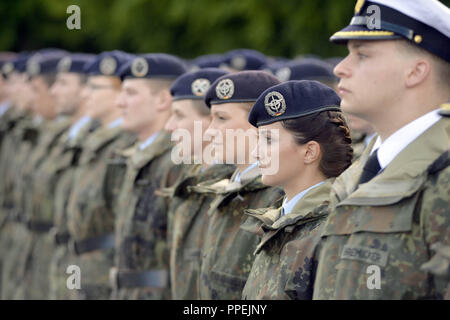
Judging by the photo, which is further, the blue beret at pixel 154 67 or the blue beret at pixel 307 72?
the blue beret at pixel 307 72

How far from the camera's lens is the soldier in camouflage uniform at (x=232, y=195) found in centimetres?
413

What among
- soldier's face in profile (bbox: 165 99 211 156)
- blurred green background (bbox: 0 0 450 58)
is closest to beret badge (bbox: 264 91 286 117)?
soldier's face in profile (bbox: 165 99 211 156)

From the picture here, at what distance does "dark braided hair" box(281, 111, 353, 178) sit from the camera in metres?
3.51

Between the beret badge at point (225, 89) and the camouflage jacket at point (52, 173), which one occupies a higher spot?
the beret badge at point (225, 89)

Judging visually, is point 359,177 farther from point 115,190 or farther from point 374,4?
point 115,190

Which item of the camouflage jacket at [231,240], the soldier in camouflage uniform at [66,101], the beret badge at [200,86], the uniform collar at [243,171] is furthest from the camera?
the soldier in camouflage uniform at [66,101]

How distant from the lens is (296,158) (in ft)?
11.6

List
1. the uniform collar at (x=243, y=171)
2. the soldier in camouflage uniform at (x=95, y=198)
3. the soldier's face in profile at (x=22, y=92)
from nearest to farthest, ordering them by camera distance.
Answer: the uniform collar at (x=243, y=171) < the soldier in camouflage uniform at (x=95, y=198) < the soldier's face in profile at (x=22, y=92)

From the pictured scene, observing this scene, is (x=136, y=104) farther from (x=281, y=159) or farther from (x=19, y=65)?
(x=19, y=65)

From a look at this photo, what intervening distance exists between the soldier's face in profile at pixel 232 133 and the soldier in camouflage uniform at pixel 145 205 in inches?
55.1

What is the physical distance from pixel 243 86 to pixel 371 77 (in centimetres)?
160

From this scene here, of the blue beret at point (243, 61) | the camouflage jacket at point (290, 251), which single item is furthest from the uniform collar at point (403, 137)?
the blue beret at point (243, 61)

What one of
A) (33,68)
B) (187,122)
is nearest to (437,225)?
(187,122)

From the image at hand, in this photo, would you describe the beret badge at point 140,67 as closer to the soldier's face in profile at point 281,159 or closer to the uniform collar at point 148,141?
the uniform collar at point 148,141
